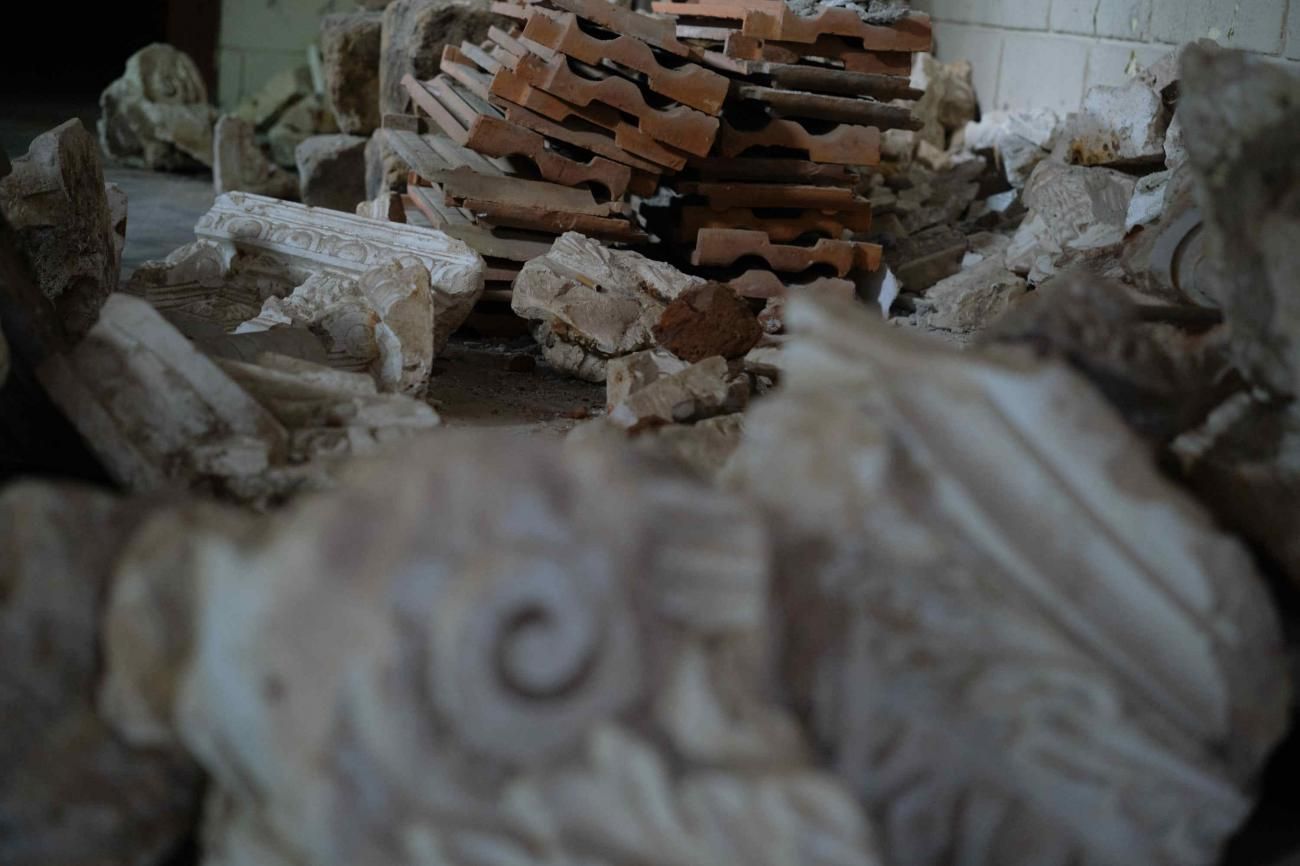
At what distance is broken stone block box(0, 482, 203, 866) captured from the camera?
152 cm

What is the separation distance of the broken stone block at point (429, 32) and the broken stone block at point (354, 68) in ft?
4.26

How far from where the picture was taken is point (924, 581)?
1546mm

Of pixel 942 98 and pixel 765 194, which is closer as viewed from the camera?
pixel 765 194

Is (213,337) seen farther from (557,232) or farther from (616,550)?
(557,232)

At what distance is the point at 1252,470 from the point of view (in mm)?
1902

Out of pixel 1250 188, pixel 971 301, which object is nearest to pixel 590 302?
pixel 971 301

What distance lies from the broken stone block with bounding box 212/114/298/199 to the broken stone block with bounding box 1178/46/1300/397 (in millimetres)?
8002

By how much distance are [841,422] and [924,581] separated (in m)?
0.21

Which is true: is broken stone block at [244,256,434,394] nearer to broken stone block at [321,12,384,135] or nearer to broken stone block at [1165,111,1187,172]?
broken stone block at [1165,111,1187,172]

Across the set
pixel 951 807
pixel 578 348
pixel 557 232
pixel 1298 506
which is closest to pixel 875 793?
pixel 951 807

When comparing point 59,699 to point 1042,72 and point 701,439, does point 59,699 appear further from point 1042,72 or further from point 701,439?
point 1042,72

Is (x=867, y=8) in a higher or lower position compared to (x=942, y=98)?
higher

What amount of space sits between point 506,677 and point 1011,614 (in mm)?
610

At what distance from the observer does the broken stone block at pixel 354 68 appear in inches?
371
